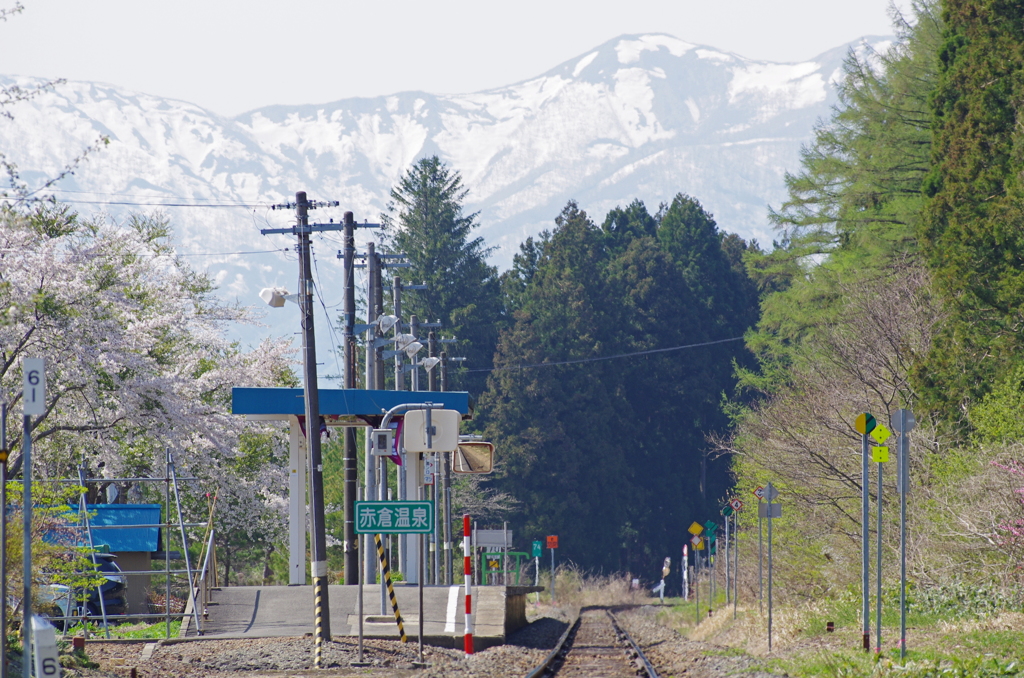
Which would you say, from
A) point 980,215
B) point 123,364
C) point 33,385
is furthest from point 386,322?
point 33,385

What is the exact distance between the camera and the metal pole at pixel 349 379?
938 inches

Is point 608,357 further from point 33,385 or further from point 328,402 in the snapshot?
point 33,385

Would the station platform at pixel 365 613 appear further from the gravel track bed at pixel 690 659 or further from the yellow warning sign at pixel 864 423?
the yellow warning sign at pixel 864 423

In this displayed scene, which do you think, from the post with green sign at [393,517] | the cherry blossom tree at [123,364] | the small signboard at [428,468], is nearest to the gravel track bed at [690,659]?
the post with green sign at [393,517]

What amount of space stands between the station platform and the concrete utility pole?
2.52 ft

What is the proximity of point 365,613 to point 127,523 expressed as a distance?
1121 cm

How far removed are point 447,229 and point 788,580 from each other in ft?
182

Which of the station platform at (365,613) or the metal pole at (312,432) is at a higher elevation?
the metal pole at (312,432)

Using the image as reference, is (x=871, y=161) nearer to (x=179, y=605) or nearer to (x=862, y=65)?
(x=862, y=65)

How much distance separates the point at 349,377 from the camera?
2686 centimetres

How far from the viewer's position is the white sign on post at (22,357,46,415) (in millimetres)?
9664

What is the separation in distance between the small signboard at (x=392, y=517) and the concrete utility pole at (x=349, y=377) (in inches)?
212

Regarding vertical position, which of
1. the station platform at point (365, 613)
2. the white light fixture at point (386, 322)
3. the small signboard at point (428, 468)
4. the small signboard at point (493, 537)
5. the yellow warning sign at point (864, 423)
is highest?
the white light fixture at point (386, 322)

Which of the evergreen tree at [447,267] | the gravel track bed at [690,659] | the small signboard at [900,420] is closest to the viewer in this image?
the small signboard at [900,420]
